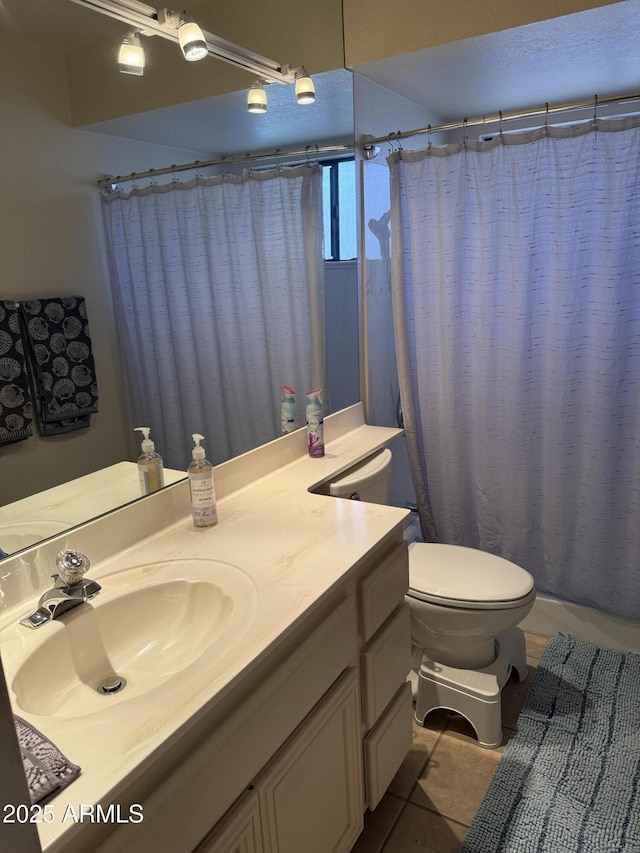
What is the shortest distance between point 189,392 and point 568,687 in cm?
164

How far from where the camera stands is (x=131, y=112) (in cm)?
141

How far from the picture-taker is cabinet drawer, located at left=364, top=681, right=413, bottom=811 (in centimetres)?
150

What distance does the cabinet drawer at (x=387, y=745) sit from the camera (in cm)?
150

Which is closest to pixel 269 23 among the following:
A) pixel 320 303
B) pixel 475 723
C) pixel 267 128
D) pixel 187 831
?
pixel 267 128

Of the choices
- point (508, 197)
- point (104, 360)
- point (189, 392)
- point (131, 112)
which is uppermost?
point (131, 112)

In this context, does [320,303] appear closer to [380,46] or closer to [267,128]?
[267,128]

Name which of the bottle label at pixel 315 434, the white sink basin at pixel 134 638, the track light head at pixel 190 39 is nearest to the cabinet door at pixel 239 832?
the white sink basin at pixel 134 638

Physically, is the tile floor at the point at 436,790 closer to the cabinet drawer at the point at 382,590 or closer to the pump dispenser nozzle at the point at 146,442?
the cabinet drawer at the point at 382,590

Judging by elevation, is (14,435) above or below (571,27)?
below

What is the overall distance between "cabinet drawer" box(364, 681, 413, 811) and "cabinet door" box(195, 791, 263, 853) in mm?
482

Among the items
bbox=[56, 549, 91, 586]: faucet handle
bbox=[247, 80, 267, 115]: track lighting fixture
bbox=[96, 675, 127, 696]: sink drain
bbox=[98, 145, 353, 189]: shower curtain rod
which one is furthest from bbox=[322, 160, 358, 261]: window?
bbox=[96, 675, 127, 696]: sink drain

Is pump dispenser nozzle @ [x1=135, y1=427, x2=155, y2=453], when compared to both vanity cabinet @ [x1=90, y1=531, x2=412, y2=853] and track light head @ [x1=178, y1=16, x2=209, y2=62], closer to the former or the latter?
vanity cabinet @ [x1=90, y1=531, x2=412, y2=853]

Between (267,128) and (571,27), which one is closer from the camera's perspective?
(571,27)

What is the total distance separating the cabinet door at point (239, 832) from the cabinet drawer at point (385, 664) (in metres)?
0.45
